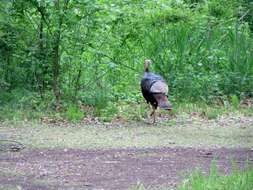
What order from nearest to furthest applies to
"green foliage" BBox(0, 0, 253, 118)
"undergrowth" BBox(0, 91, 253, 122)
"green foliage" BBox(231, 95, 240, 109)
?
"undergrowth" BBox(0, 91, 253, 122) → "green foliage" BBox(0, 0, 253, 118) → "green foliage" BBox(231, 95, 240, 109)

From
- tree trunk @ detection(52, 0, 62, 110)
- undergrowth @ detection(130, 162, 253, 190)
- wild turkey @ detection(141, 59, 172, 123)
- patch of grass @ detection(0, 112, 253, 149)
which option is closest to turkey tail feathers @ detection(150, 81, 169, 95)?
wild turkey @ detection(141, 59, 172, 123)

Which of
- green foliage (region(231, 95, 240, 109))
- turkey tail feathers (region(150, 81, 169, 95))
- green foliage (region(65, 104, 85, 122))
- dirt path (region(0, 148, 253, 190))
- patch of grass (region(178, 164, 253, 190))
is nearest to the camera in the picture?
patch of grass (region(178, 164, 253, 190))

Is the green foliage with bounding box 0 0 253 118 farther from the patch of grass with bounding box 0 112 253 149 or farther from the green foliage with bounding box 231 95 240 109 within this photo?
the patch of grass with bounding box 0 112 253 149

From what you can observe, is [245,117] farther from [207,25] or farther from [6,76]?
[6,76]

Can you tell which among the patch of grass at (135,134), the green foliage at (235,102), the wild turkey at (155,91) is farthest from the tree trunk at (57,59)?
the green foliage at (235,102)

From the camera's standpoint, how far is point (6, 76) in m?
11.8

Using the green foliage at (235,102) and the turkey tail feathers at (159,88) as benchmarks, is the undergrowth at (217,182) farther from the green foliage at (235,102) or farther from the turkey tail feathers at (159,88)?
the green foliage at (235,102)

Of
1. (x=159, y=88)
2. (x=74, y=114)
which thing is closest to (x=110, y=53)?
(x=74, y=114)

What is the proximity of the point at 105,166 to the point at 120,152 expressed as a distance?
824mm

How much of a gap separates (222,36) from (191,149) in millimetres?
5503

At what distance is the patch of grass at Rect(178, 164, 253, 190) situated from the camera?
18.6 feet

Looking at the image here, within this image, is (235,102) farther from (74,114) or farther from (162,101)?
(74,114)

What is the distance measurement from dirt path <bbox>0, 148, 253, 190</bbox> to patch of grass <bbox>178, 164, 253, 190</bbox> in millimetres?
397

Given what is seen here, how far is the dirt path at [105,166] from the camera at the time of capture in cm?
645
